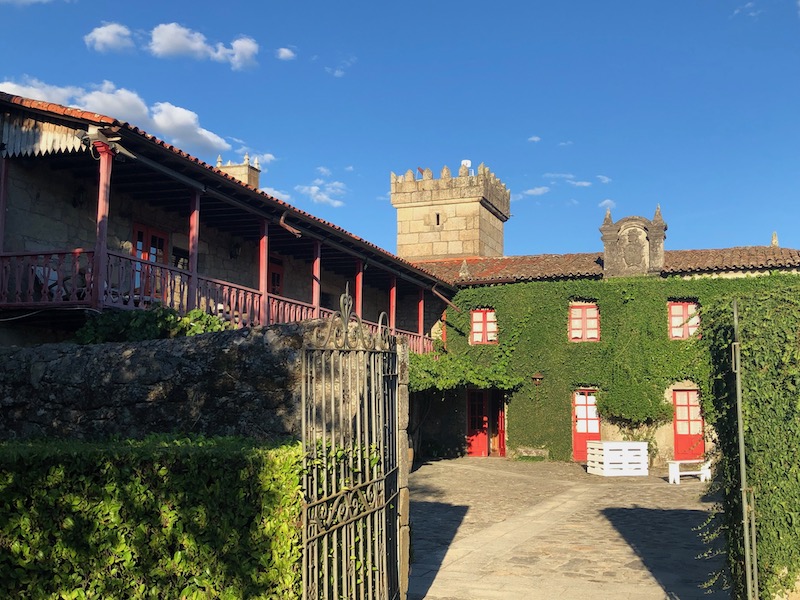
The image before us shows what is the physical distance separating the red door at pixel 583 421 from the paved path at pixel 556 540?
4.32 m

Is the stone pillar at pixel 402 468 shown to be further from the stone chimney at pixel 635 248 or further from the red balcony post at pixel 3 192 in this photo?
the stone chimney at pixel 635 248

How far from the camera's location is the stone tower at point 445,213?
1220 inches

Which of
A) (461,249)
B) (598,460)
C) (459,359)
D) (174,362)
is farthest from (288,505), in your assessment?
(461,249)

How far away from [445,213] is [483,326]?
29.2ft

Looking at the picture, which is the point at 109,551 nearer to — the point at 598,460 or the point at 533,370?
the point at 598,460

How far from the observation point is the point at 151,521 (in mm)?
4961

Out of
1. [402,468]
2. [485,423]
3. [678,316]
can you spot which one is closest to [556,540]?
[402,468]

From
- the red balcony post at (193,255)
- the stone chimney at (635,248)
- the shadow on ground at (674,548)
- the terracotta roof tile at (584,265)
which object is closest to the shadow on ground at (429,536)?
the shadow on ground at (674,548)

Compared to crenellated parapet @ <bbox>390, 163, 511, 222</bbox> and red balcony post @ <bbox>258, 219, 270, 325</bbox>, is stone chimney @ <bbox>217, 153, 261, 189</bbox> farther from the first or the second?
crenellated parapet @ <bbox>390, 163, 511, 222</bbox>

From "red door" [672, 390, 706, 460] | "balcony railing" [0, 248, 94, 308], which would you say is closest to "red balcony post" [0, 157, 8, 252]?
"balcony railing" [0, 248, 94, 308]

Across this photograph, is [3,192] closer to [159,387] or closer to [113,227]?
[113,227]

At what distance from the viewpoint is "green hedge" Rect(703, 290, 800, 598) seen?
601 cm

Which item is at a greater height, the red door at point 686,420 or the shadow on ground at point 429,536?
the red door at point 686,420

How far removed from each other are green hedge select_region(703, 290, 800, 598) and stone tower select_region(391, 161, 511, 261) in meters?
24.6
